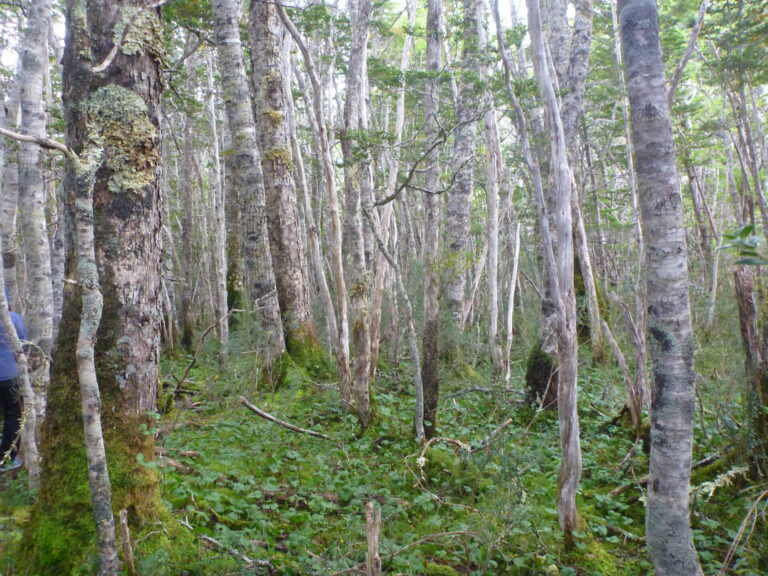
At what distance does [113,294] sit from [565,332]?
9.11ft

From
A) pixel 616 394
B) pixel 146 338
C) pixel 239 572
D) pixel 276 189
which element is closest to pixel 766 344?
pixel 616 394

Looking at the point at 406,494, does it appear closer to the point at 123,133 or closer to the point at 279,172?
the point at 123,133

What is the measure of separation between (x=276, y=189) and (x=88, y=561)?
5.36 m

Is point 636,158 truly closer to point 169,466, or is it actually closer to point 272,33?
point 169,466

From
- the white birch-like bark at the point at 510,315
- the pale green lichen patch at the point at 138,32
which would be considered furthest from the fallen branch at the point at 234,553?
the white birch-like bark at the point at 510,315

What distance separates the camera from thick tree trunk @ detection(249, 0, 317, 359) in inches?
271

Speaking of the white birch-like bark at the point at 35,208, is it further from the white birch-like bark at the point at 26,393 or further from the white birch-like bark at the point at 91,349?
the white birch-like bark at the point at 91,349

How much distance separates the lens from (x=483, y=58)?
6.78 metres

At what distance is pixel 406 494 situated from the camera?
14.1 ft

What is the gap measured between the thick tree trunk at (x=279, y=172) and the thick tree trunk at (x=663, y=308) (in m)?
4.96

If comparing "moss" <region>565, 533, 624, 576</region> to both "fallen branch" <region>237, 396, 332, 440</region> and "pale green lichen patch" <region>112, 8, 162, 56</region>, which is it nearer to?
"fallen branch" <region>237, 396, 332, 440</region>

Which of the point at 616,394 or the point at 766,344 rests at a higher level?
the point at 766,344

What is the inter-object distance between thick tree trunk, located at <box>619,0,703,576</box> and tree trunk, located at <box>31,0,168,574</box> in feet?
9.08

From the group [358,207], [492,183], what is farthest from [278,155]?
Result: [492,183]
